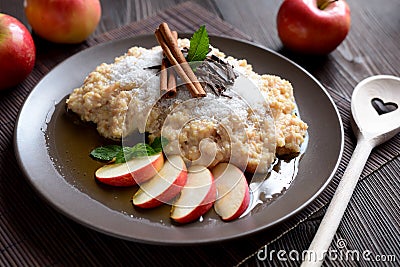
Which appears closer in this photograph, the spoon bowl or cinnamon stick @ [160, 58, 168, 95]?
cinnamon stick @ [160, 58, 168, 95]

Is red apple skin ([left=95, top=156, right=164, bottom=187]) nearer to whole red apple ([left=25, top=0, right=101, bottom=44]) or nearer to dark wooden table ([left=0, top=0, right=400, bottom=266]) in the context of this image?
dark wooden table ([left=0, top=0, right=400, bottom=266])

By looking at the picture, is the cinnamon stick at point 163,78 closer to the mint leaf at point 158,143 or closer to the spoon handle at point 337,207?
the mint leaf at point 158,143

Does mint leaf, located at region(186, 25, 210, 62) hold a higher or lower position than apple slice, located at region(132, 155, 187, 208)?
higher

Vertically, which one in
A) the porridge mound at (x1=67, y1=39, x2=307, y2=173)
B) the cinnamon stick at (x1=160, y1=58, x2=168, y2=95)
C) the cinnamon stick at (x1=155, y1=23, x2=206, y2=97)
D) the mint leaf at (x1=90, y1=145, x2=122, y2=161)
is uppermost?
the cinnamon stick at (x1=155, y1=23, x2=206, y2=97)

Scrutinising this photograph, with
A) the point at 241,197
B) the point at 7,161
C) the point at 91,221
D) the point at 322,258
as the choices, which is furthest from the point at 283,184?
the point at 7,161

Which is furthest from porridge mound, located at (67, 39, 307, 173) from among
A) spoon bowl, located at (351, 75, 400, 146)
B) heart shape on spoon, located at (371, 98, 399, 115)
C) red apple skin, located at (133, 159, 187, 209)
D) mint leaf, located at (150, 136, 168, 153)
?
heart shape on spoon, located at (371, 98, 399, 115)

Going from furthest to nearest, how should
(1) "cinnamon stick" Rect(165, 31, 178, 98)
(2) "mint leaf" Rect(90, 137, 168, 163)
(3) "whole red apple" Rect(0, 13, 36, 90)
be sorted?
(3) "whole red apple" Rect(0, 13, 36, 90)
(1) "cinnamon stick" Rect(165, 31, 178, 98)
(2) "mint leaf" Rect(90, 137, 168, 163)

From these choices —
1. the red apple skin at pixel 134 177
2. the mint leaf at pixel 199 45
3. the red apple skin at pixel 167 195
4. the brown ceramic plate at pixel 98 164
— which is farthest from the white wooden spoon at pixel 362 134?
the mint leaf at pixel 199 45
